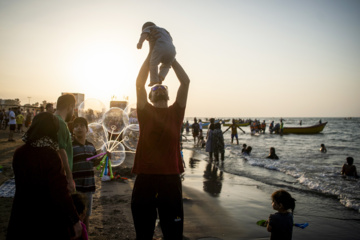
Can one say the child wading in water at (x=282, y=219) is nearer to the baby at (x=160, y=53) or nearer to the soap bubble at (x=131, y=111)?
the baby at (x=160, y=53)

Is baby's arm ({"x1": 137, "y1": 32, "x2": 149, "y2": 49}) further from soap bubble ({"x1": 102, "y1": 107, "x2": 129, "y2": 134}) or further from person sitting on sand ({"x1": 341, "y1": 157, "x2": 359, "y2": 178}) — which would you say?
person sitting on sand ({"x1": 341, "y1": 157, "x2": 359, "y2": 178})

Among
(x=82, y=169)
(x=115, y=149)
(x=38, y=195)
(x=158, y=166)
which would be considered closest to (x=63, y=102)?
(x=82, y=169)

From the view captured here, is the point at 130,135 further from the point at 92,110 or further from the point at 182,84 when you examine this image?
the point at 182,84

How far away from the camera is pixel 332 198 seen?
7539mm

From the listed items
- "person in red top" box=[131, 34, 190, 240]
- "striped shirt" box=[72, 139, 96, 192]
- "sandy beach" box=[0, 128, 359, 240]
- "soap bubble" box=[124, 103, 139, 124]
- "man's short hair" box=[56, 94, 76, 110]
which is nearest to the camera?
"person in red top" box=[131, 34, 190, 240]

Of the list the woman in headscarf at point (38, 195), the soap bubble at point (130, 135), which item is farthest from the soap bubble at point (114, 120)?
the woman in headscarf at point (38, 195)

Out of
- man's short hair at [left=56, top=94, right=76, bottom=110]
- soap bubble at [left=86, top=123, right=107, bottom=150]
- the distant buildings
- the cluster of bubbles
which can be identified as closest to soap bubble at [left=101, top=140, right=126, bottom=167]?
the cluster of bubbles

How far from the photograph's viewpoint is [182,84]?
2.35 metres

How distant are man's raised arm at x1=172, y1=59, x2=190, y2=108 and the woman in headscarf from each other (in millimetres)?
1229

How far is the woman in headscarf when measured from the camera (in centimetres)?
184

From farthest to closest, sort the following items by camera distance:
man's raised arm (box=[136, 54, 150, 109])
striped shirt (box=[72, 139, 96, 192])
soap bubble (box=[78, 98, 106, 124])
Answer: soap bubble (box=[78, 98, 106, 124]) < striped shirt (box=[72, 139, 96, 192]) < man's raised arm (box=[136, 54, 150, 109])

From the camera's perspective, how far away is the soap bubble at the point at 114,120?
25.7 ft

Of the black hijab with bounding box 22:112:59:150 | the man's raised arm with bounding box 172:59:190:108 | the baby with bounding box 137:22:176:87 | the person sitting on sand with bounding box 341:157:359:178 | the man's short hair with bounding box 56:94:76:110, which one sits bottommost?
the person sitting on sand with bounding box 341:157:359:178

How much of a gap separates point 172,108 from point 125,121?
6.40 meters
